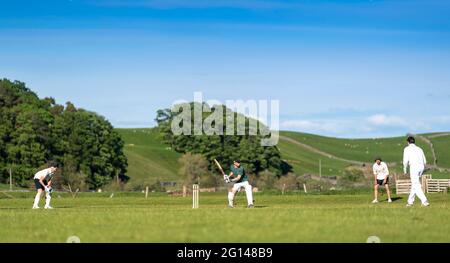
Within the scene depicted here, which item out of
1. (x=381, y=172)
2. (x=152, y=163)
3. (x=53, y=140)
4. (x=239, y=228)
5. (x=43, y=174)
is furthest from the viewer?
(x=152, y=163)

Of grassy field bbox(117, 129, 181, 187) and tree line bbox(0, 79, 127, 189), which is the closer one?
tree line bbox(0, 79, 127, 189)

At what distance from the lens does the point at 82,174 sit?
115m

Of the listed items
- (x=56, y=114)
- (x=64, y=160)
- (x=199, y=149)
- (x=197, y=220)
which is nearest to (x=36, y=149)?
(x=64, y=160)

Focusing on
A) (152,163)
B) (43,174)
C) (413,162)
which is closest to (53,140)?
(152,163)

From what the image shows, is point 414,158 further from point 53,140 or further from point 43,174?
point 53,140

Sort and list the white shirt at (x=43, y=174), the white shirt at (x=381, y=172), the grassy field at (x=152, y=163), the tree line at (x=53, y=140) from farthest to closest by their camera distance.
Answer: the grassy field at (x=152, y=163) < the tree line at (x=53, y=140) < the white shirt at (x=381, y=172) < the white shirt at (x=43, y=174)

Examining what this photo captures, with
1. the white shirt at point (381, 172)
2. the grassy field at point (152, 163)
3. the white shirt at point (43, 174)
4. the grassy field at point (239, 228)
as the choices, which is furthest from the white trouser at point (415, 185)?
the grassy field at point (152, 163)

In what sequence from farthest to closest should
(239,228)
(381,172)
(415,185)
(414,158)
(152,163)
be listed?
1. (152,163)
2. (381,172)
3. (414,158)
4. (415,185)
5. (239,228)

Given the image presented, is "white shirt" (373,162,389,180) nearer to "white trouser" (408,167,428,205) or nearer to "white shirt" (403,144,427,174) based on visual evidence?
"white shirt" (403,144,427,174)

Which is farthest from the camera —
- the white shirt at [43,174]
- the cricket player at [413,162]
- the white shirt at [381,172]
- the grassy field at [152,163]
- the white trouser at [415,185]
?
the grassy field at [152,163]

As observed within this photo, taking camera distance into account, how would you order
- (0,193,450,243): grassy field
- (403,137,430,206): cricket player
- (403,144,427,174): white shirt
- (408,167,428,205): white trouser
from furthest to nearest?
(403,144,427,174): white shirt → (403,137,430,206): cricket player → (408,167,428,205): white trouser → (0,193,450,243): grassy field

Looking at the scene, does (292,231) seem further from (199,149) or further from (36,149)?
(199,149)

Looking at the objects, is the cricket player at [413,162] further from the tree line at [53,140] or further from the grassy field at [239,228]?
the tree line at [53,140]

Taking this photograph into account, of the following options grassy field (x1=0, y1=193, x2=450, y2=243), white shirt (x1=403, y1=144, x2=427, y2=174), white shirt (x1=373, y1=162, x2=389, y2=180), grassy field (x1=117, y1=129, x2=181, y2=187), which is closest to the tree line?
grassy field (x1=117, y1=129, x2=181, y2=187)
